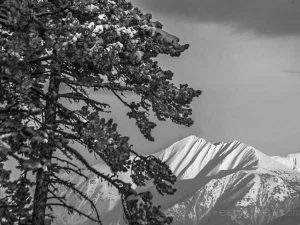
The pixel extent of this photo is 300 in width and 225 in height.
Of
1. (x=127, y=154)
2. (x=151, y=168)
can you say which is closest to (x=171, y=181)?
(x=151, y=168)

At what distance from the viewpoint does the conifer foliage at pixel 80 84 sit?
1260 centimetres

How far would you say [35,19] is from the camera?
12.9 metres

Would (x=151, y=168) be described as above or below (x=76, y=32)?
below

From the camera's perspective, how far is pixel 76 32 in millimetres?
13133

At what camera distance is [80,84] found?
583 inches

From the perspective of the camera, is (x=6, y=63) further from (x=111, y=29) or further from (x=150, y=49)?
(x=150, y=49)

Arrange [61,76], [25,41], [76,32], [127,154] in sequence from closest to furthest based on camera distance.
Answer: [25,41] → [76,32] → [127,154] → [61,76]

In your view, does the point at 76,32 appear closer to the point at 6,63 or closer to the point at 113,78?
the point at 6,63

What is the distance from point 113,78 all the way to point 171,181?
303 cm

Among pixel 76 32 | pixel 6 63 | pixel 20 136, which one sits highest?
pixel 76 32

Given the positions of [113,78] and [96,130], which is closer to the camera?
[96,130]

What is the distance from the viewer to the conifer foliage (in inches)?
496

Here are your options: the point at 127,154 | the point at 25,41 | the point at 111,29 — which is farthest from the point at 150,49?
the point at 25,41

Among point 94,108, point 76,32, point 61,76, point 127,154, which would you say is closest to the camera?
point 76,32
